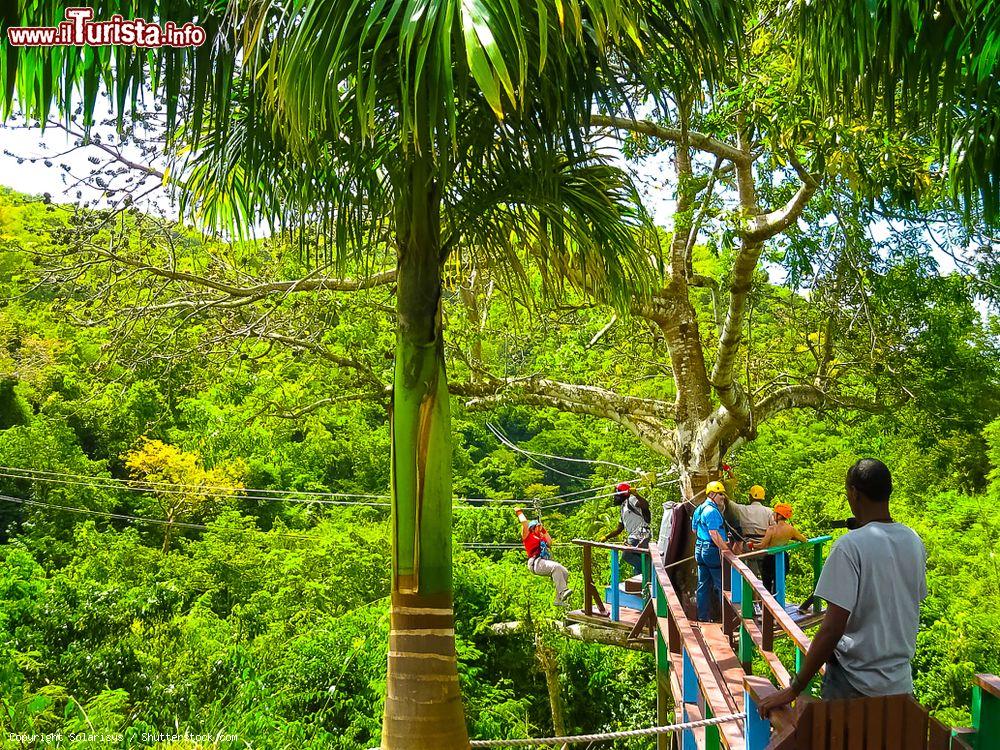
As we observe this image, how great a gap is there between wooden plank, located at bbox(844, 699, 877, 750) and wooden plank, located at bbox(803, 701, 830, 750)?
6 centimetres

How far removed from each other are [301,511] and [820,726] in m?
25.4

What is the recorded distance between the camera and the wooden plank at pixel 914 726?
9.25 feet

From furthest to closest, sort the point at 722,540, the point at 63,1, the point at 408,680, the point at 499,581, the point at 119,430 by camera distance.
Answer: the point at 119,430 < the point at 499,581 < the point at 722,540 < the point at 408,680 < the point at 63,1

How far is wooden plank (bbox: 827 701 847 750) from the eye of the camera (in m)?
2.81

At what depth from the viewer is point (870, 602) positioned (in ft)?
9.96

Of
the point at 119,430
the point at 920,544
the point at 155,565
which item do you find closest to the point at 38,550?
the point at 155,565

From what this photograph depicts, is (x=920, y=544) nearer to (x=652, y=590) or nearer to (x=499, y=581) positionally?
(x=652, y=590)

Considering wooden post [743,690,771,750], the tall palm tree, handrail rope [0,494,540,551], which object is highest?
the tall palm tree

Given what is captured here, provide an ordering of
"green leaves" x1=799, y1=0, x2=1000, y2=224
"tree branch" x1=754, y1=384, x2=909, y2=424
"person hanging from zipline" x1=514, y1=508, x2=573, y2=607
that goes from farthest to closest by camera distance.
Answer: "tree branch" x1=754, y1=384, x2=909, y2=424, "person hanging from zipline" x1=514, y1=508, x2=573, y2=607, "green leaves" x1=799, y1=0, x2=1000, y2=224

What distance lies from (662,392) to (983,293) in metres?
9.95

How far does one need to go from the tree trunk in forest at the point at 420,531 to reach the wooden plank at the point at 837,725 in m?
2.57

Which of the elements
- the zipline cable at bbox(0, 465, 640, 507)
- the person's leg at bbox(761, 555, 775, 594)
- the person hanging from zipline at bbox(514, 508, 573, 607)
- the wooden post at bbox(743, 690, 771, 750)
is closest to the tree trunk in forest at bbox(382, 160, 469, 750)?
the wooden post at bbox(743, 690, 771, 750)

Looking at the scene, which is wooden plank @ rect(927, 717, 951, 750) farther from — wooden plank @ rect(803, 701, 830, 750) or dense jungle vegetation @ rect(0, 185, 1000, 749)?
dense jungle vegetation @ rect(0, 185, 1000, 749)

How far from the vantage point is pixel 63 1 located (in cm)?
462
